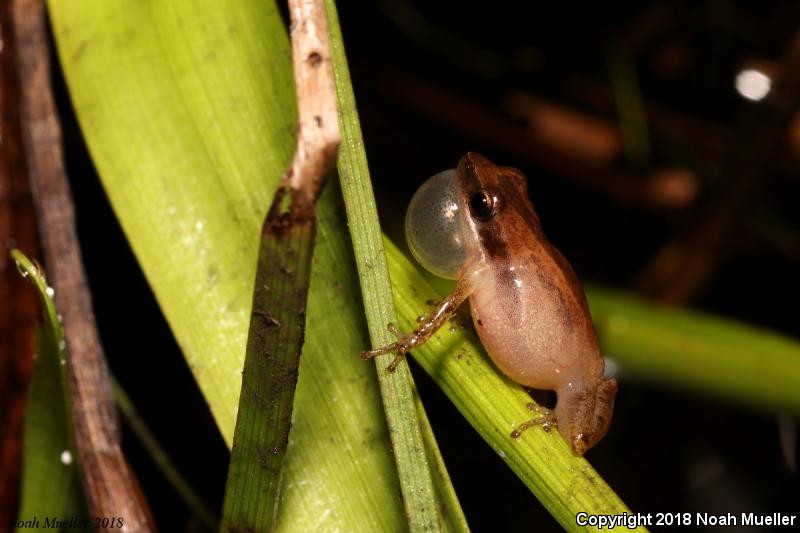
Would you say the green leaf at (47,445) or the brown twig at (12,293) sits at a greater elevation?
the brown twig at (12,293)

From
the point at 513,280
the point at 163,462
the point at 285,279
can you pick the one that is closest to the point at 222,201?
the point at 285,279

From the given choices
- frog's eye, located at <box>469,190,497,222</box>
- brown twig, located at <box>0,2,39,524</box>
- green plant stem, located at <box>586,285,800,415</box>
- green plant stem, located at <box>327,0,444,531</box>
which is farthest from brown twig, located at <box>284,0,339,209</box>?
green plant stem, located at <box>586,285,800,415</box>

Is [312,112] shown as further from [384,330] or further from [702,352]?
[702,352]

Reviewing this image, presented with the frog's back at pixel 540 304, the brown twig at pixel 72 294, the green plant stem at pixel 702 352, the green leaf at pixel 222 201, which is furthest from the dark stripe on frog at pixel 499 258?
the brown twig at pixel 72 294

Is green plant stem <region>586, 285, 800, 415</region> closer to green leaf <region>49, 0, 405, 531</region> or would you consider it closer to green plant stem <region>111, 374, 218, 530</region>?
green leaf <region>49, 0, 405, 531</region>

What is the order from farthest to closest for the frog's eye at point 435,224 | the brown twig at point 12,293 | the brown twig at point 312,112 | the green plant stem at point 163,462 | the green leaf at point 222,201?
the green plant stem at point 163,462 → the brown twig at point 12,293 → the frog's eye at point 435,224 → the green leaf at point 222,201 → the brown twig at point 312,112

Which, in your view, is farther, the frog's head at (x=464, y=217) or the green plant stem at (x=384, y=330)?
the frog's head at (x=464, y=217)

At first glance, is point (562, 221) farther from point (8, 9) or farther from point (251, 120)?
point (8, 9)

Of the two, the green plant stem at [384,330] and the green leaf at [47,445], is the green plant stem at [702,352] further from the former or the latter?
the green leaf at [47,445]
